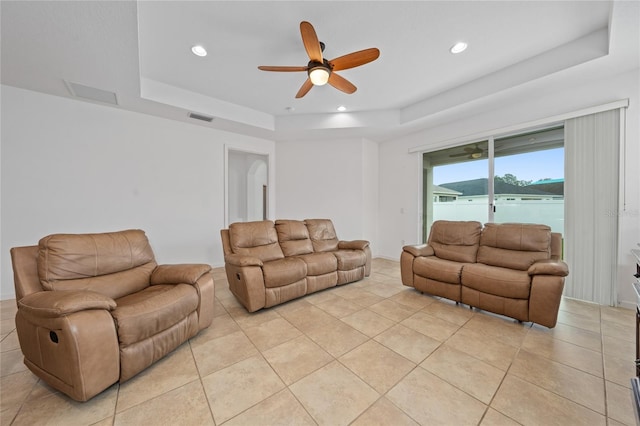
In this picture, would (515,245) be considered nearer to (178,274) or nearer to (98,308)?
(178,274)

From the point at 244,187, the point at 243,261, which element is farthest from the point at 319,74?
the point at 244,187

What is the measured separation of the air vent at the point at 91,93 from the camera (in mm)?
2748

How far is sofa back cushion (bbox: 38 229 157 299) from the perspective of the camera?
1.67 meters

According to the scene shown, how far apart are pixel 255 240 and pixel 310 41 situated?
2298mm

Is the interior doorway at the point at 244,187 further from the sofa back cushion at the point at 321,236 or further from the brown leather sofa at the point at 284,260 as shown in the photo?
the brown leather sofa at the point at 284,260

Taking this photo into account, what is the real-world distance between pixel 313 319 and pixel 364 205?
299 centimetres

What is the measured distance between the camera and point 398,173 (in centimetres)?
483

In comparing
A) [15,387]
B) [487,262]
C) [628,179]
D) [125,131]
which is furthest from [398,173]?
[15,387]

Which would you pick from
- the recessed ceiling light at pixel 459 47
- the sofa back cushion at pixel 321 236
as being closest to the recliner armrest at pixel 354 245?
the sofa back cushion at pixel 321 236

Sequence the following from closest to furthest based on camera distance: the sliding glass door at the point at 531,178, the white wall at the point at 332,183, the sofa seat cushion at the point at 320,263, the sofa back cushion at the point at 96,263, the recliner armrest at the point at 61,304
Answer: the recliner armrest at the point at 61,304 → the sofa back cushion at the point at 96,263 → the sofa seat cushion at the point at 320,263 → the sliding glass door at the point at 531,178 → the white wall at the point at 332,183

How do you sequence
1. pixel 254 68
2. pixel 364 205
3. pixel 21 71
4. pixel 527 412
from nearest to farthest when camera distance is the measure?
pixel 527 412, pixel 21 71, pixel 254 68, pixel 364 205

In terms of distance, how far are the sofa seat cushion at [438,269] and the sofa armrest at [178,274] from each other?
2.48 m

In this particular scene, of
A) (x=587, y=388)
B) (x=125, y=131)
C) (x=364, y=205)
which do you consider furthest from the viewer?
(x=364, y=205)

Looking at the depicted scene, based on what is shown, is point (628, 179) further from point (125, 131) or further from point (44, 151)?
point (44, 151)
